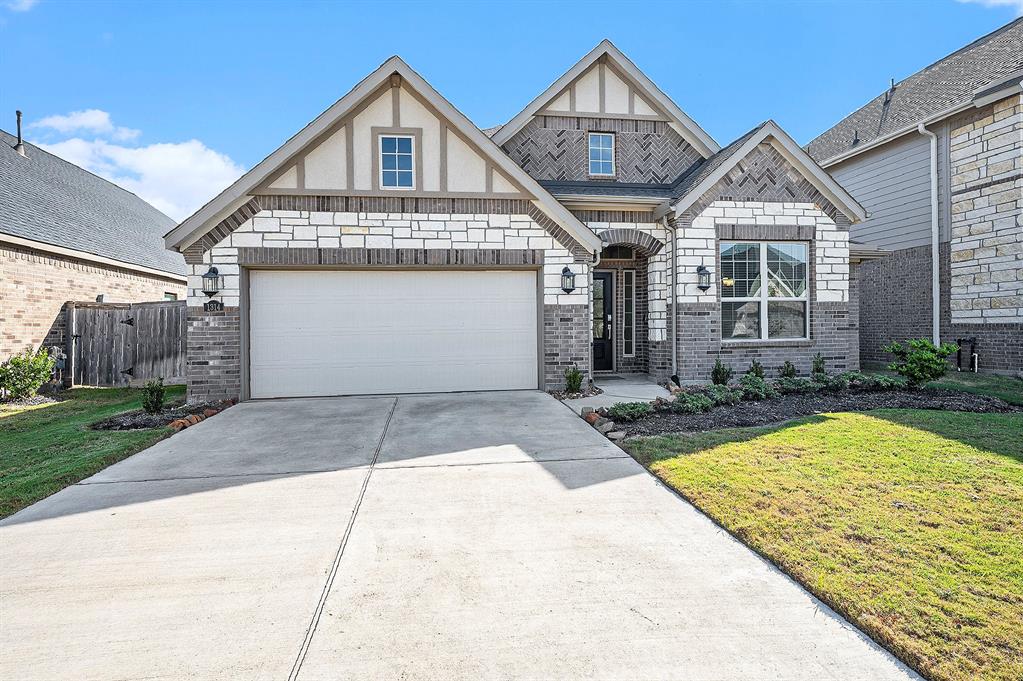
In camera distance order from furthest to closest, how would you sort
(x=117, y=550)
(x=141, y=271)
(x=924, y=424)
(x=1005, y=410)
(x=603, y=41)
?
(x=141, y=271) < (x=603, y=41) < (x=1005, y=410) < (x=924, y=424) < (x=117, y=550)

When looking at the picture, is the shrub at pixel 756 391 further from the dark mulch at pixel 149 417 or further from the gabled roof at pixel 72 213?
the gabled roof at pixel 72 213

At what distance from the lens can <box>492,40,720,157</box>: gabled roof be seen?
1180 cm

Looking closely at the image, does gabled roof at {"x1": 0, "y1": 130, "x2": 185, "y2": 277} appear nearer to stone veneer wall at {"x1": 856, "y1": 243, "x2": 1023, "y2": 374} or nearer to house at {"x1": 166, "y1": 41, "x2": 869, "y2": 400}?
house at {"x1": 166, "y1": 41, "x2": 869, "y2": 400}

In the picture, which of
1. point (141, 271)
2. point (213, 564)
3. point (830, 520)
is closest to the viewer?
point (213, 564)

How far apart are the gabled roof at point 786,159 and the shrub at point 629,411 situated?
15.0 feet

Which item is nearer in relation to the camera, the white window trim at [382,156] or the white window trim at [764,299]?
the white window trim at [382,156]

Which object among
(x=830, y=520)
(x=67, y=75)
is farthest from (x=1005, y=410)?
(x=67, y=75)

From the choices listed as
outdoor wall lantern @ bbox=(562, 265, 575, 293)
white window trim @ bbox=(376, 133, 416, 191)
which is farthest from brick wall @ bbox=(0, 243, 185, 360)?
outdoor wall lantern @ bbox=(562, 265, 575, 293)

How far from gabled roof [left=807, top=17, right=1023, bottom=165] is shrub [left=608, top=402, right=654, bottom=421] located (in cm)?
1078

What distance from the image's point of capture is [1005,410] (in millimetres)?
7402

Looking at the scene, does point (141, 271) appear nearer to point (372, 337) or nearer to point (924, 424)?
point (372, 337)

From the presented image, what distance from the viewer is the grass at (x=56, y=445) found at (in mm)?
4668

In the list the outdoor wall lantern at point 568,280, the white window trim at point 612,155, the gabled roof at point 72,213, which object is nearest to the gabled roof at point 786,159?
the white window trim at point 612,155

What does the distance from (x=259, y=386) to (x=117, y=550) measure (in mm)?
6080
